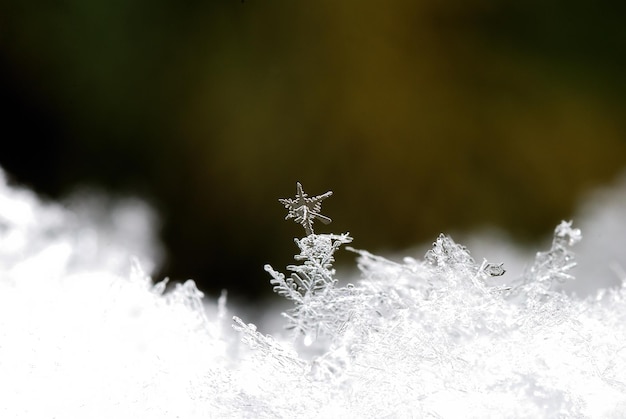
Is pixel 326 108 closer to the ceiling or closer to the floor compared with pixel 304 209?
closer to the ceiling

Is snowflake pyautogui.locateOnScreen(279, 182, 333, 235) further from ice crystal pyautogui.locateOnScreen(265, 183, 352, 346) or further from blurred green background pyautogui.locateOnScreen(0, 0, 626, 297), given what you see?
blurred green background pyautogui.locateOnScreen(0, 0, 626, 297)

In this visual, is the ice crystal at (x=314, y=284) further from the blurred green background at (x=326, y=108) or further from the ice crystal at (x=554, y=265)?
the blurred green background at (x=326, y=108)

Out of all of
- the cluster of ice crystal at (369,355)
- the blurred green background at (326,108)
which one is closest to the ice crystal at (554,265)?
the cluster of ice crystal at (369,355)

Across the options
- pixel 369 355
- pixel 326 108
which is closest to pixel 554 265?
pixel 369 355

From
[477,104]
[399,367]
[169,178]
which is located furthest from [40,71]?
[399,367]

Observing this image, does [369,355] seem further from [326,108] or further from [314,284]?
[326,108]

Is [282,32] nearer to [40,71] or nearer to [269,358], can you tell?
[40,71]

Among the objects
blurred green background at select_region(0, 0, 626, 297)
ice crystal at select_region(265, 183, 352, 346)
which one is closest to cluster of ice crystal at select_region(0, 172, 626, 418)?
ice crystal at select_region(265, 183, 352, 346)
